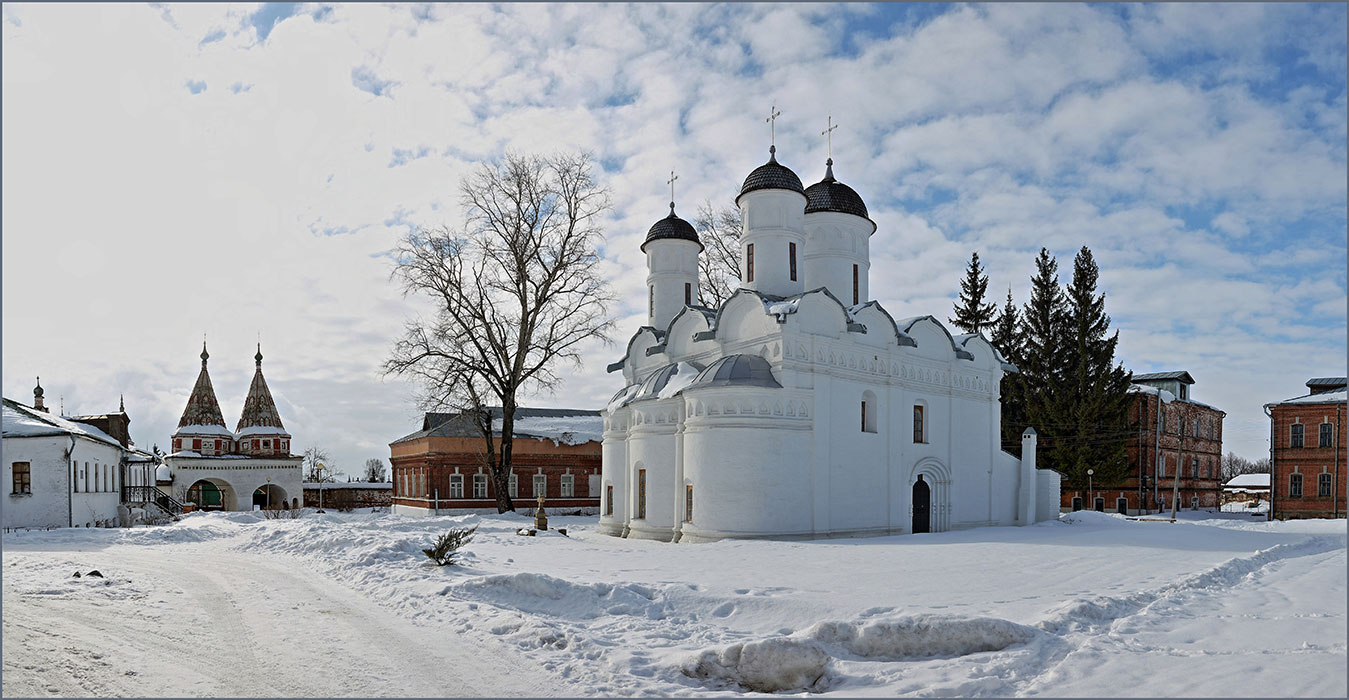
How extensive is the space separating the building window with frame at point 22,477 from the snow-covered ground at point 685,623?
10519mm

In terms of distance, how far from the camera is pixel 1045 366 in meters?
39.7

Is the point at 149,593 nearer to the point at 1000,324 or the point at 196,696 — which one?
the point at 196,696

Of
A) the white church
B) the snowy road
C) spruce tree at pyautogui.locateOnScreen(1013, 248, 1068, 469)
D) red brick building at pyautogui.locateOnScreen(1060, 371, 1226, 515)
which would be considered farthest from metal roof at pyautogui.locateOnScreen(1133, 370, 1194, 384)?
the snowy road

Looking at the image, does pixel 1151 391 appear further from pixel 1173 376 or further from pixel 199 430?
pixel 199 430

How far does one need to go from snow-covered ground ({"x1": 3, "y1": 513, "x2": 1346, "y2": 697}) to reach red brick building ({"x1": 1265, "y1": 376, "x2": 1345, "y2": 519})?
82.7ft

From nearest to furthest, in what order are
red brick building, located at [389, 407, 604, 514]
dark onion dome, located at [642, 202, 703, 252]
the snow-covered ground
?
the snow-covered ground
dark onion dome, located at [642, 202, 703, 252]
red brick building, located at [389, 407, 604, 514]

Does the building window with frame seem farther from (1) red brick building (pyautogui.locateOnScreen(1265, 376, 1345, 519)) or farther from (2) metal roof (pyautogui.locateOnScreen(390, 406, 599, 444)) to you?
(1) red brick building (pyautogui.locateOnScreen(1265, 376, 1345, 519))

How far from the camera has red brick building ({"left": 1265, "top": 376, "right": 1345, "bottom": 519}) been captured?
36000mm

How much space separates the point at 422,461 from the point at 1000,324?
2886 cm

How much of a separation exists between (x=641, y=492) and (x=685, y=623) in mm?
12954

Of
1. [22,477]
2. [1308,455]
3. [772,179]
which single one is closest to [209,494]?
[22,477]

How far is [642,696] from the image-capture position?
7.16 meters

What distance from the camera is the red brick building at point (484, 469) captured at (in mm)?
Result: 33969

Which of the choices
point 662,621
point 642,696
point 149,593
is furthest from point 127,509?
point 642,696
